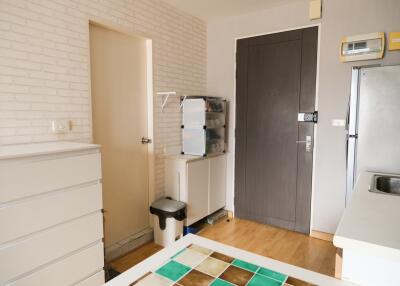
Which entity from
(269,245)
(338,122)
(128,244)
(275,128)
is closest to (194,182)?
(128,244)

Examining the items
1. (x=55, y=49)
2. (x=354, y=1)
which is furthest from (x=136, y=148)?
(x=354, y=1)

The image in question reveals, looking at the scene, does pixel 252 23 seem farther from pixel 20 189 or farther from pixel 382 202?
pixel 20 189

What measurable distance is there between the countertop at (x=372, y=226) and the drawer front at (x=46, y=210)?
1537mm

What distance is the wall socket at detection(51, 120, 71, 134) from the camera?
207 cm

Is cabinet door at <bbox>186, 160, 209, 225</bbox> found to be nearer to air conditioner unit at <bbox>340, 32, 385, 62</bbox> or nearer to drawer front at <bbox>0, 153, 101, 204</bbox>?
drawer front at <bbox>0, 153, 101, 204</bbox>

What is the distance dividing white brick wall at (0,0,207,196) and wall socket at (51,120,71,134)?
0.03 metres

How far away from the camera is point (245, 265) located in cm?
86

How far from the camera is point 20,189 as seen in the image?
59.5 inches

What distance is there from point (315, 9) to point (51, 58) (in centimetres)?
259

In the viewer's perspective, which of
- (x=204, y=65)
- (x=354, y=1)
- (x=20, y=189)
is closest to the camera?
(x=20, y=189)

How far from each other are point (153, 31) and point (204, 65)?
102 centimetres

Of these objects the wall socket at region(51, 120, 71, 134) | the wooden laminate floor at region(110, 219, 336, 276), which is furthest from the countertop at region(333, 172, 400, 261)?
the wall socket at region(51, 120, 71, 134)

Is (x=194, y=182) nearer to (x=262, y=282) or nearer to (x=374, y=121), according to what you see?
(x=374, y=121)

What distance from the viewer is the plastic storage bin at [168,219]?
9.11 feet
